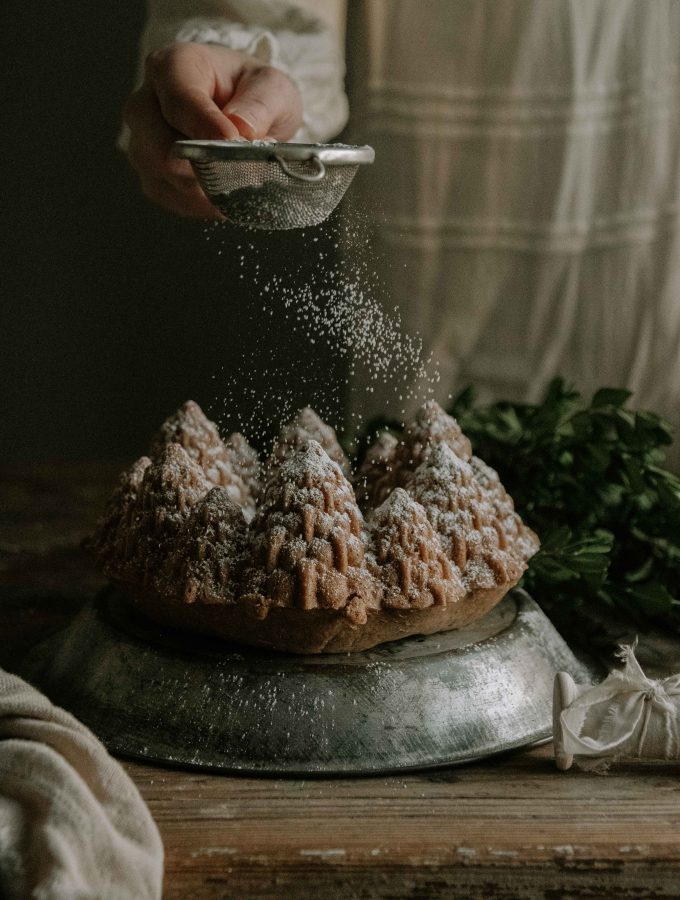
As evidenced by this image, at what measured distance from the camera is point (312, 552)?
82 centimetres

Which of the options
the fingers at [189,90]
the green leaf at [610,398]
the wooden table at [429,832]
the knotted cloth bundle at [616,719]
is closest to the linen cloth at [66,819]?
the wooden table at [429,832]

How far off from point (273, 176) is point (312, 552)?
14.0 inches

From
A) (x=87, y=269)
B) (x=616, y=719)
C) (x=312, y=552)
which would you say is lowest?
(x=87, y=269)

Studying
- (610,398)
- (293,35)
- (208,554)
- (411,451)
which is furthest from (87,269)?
(208,554)

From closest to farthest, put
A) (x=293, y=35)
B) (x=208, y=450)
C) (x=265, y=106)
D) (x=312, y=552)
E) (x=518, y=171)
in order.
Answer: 1. (x=312, y=552)
2. (x=208, y=450)
3. (x=265, y=106)
4. (x=293, y=35)
5. (x=518, y=171)

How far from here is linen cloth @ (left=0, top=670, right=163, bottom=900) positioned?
64 centimetres

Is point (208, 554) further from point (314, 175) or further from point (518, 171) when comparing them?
point (518, 171)

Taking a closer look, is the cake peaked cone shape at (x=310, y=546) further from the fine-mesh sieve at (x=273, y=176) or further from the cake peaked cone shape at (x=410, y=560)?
the fine-mesh sieve at (x=273, y=176)

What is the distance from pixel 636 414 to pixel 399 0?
1.04 metres

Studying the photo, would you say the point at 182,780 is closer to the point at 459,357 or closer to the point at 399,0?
the point at 459,357

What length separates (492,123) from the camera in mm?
1910

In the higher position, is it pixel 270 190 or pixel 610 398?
pixel 270 190

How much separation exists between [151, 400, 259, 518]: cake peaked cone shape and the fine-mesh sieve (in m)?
0.20

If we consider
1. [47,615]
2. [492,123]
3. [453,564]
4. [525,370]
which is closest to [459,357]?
[525,370]
